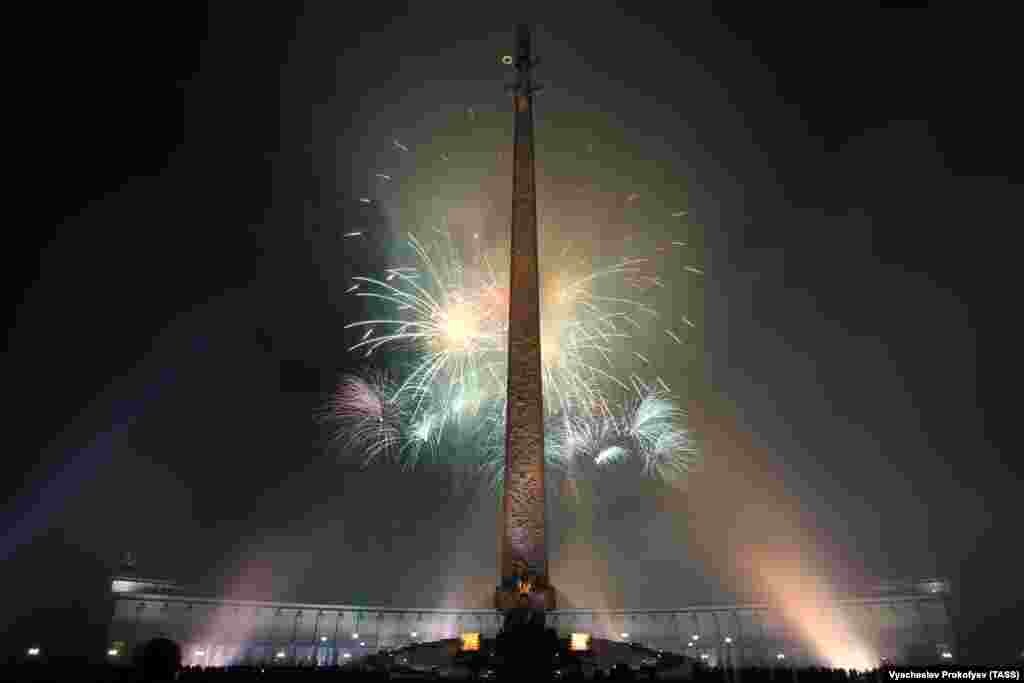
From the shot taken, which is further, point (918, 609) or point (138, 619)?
point (918, 609)

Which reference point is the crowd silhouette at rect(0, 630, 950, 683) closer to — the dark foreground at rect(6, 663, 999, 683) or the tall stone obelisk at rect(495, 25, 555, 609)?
the dark foreground at rect(6, 663, 999, 683)

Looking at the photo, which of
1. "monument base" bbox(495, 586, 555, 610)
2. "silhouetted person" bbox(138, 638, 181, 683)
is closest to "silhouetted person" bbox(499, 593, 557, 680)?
"monument base" bbox(495, 586, 555, 610)

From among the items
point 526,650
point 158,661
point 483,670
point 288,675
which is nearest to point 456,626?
point 483,670

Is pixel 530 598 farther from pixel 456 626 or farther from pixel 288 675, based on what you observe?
pixel 456 626

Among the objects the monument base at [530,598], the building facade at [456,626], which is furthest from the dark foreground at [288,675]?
the building facade at [456,626]

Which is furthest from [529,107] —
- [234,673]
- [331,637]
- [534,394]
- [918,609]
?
[918,609]

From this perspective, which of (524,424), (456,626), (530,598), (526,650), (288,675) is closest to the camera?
(288,675)

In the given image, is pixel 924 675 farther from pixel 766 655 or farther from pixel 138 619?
pixel 138 619
